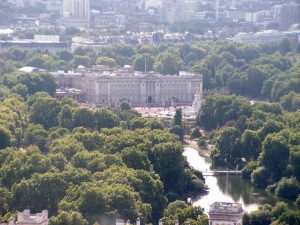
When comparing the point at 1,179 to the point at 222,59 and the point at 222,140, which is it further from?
the point at 222,59

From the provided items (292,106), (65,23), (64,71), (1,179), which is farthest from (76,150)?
(65,23)

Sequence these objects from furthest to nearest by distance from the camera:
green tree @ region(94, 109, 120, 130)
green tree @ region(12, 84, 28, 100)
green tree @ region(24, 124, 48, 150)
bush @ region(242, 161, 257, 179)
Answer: green tree @ region(12, 84, 28, 100) < green tree @ region(94, 109, 120, 130) < green tree @ region(24, 124, 48, 150) < bush @ region(242, 161, 257, 179)

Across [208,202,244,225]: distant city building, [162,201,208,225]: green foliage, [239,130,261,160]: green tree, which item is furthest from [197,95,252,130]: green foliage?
[208,202,244,225]: distant city building

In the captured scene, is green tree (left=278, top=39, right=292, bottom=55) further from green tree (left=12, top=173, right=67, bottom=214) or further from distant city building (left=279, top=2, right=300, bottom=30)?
green tree (left=12, top=173, right=67, bottom=214)

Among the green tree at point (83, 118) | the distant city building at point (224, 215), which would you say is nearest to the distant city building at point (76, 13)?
the green tree at point (83, 118)

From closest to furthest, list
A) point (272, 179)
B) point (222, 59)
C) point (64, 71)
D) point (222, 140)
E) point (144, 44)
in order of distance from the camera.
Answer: point (272, 179) → point (222, 140) → point (64, 71) → point (222, 59) → point (144, 44)

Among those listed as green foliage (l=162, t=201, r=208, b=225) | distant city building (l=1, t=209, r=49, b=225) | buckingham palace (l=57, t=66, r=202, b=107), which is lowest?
buckingham palace (l=57, t=66, r=202, b=107)

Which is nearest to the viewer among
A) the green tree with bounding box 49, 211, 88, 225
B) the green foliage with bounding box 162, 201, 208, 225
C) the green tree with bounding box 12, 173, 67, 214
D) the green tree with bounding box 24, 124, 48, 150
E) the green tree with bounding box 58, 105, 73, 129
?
the green tree with bounding box 49, 211, 88, 225
